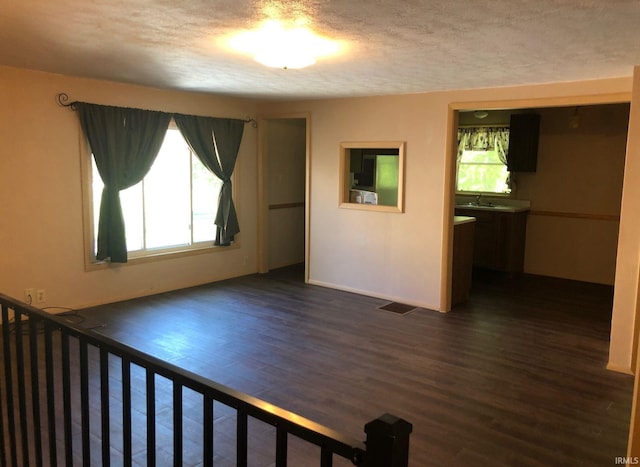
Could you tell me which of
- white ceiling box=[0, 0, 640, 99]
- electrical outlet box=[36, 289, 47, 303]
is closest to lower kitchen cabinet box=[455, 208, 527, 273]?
white ceiling box=[0, 0, 640, 99]

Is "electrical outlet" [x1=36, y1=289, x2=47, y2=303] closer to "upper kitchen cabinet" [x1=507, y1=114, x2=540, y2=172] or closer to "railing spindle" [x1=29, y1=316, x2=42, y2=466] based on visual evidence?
"railing spindle" [x1=29, y1=316, x2=42, y2=466]

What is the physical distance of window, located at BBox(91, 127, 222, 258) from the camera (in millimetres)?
5543

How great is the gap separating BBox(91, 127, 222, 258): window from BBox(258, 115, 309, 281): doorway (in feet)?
2.65

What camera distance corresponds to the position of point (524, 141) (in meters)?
7.01

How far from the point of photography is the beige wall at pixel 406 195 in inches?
203

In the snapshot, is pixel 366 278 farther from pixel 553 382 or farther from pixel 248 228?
pixel 553 382

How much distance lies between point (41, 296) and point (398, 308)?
351cm

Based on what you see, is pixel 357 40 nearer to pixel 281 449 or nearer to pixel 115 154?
pixel 281 449

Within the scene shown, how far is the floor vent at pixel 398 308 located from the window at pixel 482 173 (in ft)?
9.83

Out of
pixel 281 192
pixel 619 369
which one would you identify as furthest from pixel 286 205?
pixel 619 369

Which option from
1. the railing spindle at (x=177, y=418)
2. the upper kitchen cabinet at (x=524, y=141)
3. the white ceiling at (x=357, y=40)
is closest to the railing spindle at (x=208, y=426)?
the railing spindle at (x=177, y=418)

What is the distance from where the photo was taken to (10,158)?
4.52 m

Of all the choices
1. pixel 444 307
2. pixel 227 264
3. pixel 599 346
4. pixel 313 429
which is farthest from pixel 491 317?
pixel 313 429

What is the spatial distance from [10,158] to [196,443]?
3.24 meters
